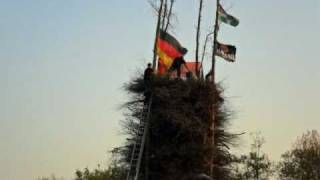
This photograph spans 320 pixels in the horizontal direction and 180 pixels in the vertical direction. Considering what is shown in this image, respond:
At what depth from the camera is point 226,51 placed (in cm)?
2141

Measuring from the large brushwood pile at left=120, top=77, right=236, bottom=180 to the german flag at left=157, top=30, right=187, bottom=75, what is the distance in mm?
1525

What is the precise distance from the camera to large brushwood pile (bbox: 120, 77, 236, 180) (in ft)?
57.6

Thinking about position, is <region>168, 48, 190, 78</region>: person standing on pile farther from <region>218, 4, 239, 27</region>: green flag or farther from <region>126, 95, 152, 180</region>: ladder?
<region>218, 4, 239, 27</region>: green flag

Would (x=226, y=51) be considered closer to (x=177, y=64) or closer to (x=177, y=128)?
(x=177, y=64)

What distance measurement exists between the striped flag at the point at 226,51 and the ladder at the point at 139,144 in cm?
452

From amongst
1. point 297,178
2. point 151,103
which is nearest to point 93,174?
point 297,178

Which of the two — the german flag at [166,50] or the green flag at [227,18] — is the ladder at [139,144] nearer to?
the german flag at [166,50]

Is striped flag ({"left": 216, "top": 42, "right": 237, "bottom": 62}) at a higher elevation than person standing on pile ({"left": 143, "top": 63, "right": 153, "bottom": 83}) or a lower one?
higher

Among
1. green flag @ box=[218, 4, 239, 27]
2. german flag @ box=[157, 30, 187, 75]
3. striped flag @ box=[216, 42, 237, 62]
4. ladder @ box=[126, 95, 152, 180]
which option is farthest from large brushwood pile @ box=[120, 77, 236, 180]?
green flag @ box=[218, 4, 239, 27]

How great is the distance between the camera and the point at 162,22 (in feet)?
72.1

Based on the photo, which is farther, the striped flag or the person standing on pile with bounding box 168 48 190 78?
the striped flag

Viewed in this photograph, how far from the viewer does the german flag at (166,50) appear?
19.7 m

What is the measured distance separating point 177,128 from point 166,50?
3.41m

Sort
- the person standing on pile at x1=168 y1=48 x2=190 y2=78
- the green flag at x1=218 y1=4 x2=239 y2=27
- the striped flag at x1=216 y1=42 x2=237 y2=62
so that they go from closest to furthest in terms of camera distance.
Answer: the person standing on pile at x1=168 y1=48 x2=190 y2=78
the striped flag at x1=216 y1=42 x2=237 y2=62
the green flag at x1=218 y1=4 x2=239 y2=27
